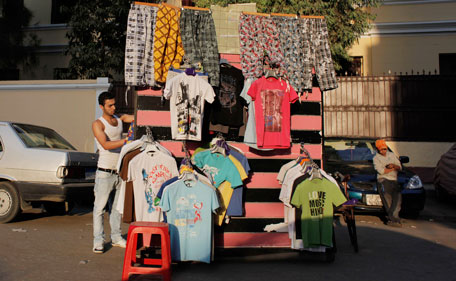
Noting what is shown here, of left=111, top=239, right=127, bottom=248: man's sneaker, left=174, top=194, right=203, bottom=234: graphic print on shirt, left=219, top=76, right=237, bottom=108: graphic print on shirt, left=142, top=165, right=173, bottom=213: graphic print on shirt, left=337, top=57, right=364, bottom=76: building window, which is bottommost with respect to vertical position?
left=111, top=239, right=127, bottom=248: man's sneaker

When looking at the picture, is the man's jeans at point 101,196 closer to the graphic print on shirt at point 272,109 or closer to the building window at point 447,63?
the graphic print on shirt at point 272,109

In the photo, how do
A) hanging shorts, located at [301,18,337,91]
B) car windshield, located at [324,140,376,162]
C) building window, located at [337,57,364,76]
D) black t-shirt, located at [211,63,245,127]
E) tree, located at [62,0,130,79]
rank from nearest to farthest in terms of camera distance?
black t-shirt, located at [211,63,245,127], hanging shorts, located at [301,18,337,91], car windshield, located at [324,140,376,162], tree, located at [62,0,130,79], building window, located at [337,57,364,76]

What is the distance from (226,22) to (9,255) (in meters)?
4.59

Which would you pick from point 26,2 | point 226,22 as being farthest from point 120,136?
point 26,2

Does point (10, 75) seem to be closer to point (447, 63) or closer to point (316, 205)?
point (316, 205)

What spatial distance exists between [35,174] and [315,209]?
17.9 ft

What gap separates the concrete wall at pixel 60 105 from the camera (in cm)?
1412

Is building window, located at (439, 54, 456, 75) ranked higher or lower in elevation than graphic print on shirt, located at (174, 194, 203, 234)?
higher

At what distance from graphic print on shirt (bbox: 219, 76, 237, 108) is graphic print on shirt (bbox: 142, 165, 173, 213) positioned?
1.30 meters

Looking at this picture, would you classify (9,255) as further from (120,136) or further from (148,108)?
(148,108)

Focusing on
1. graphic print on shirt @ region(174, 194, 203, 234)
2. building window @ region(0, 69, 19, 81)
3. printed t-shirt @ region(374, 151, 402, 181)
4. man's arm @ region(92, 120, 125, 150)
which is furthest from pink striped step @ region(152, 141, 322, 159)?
building window @ region(0, 69, 19, 81)

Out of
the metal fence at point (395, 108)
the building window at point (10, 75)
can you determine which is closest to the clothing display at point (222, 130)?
the metal fence at point (395, 108)

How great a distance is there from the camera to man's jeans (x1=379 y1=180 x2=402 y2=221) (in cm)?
852

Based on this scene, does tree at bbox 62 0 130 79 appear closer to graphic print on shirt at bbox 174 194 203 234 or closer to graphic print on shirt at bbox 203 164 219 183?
graphic print on shirt at bbox 203 164 219 183
